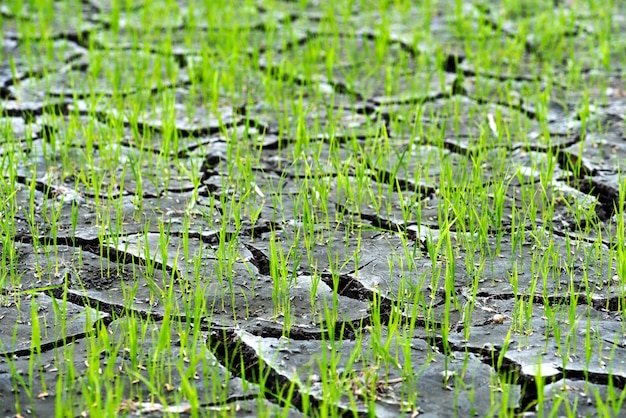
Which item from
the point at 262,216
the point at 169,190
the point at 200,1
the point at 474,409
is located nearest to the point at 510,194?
the point at 262,216

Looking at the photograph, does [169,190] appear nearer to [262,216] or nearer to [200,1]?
[262,216]

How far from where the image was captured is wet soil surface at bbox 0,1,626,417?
5.92 ft

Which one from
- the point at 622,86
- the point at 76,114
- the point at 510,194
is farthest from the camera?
the point at 622,86

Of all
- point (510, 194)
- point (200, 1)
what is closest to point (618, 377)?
point (510, 194)

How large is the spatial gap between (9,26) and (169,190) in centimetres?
193

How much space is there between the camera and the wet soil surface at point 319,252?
1804 millimetres

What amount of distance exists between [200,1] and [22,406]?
3.15 metres

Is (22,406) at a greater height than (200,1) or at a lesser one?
lesser

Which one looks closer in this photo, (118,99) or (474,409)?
(474,409)

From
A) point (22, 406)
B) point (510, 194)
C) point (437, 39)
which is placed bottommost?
point (22, 406)

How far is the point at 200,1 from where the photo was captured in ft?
15.0

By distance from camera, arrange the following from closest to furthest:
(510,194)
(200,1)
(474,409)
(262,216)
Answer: (474,409)
(262,216)
(510,194)
(200,1)

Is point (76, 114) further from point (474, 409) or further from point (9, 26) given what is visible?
point (474, 409)

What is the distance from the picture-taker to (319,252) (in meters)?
2.35
